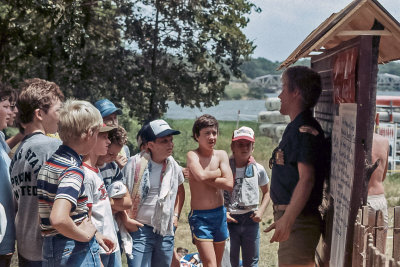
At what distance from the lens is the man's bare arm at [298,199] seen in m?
3.48

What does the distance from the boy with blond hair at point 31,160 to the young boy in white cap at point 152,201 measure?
131cm

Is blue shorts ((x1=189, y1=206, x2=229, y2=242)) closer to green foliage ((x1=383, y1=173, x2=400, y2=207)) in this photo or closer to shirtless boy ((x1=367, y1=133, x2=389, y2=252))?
shirtless boy ((x1=367, y1=133, x2=389, y2=252))

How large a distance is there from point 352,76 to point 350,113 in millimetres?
214

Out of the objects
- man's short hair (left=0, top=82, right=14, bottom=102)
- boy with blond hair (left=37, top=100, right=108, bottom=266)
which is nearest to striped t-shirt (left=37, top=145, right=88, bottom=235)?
boy with blond hair (left=37, top=100, right=108, bottom=266)

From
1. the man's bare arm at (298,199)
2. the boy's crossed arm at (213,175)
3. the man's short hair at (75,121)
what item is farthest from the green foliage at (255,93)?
the man's short hair at (75,121)

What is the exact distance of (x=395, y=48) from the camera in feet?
11.7

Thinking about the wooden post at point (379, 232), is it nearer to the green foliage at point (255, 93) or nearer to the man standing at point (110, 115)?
the man standing at point (110, 115)

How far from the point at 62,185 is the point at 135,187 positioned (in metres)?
1.82

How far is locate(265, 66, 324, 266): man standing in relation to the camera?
3533 millimetres

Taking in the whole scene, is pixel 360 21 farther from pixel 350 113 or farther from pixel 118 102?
pixel 118 102

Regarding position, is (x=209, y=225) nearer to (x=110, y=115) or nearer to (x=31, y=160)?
(x=110, y=115)

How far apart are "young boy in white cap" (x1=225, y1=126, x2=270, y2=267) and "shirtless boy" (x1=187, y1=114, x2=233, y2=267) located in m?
0.41

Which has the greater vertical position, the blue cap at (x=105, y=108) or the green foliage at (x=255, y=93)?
the blue cap at (x=105, y=108)

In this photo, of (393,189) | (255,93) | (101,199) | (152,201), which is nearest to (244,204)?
(152,201)
